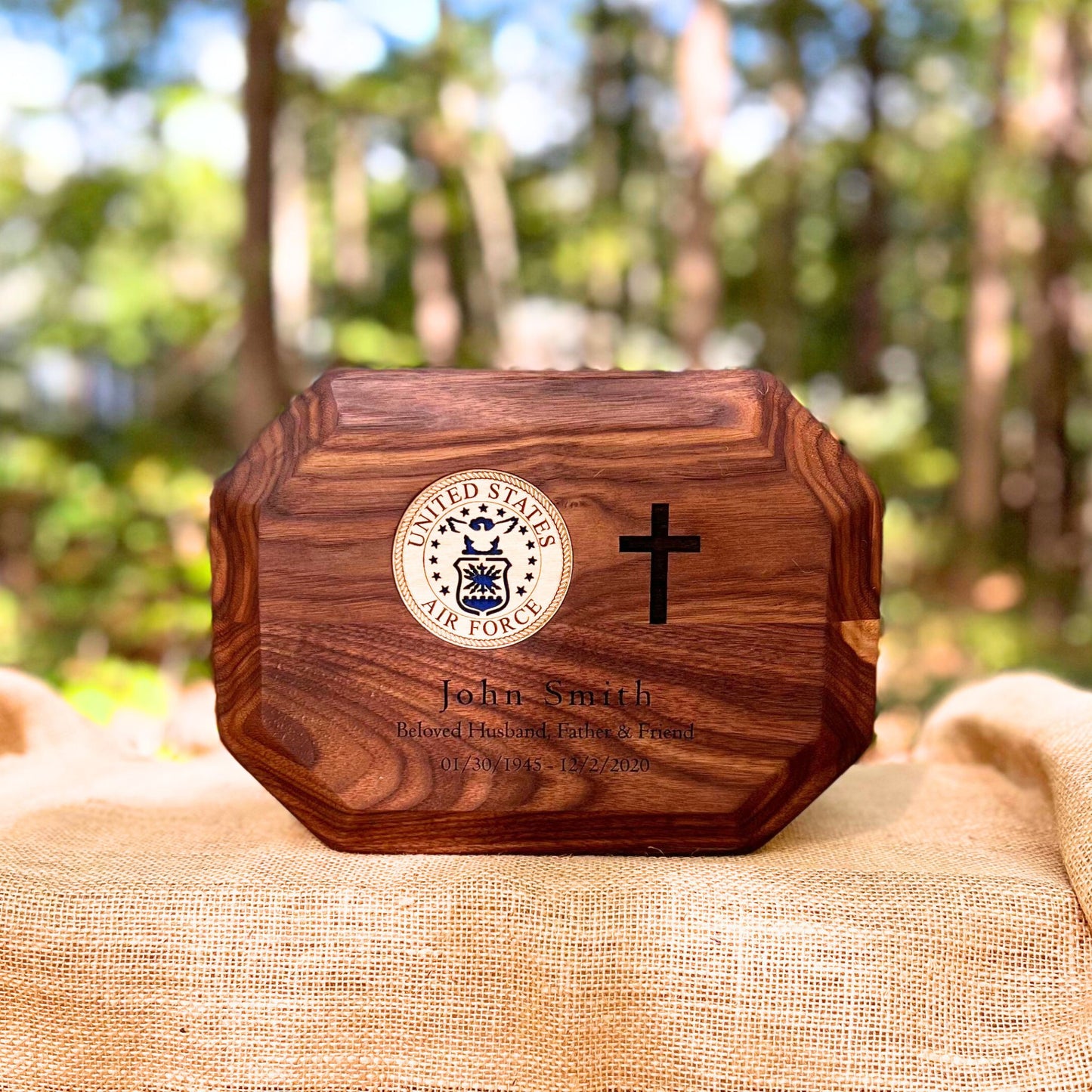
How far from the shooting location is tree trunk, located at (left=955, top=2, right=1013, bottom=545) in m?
5.71

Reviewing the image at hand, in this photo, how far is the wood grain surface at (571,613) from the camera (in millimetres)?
892

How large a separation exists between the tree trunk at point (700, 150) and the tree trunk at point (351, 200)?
17.9ft

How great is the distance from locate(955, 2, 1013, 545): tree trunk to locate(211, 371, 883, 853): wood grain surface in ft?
17.8

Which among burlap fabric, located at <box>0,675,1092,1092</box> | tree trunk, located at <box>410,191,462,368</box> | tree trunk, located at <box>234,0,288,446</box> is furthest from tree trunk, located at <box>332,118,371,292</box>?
burlap fabric, located at <box>0,675,1092,1092</box>

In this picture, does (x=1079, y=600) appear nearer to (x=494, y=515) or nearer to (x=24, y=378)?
(x=494, y=515)

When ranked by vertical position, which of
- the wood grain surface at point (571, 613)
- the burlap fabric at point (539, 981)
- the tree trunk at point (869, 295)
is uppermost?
the wood grain surface at point (571, 613)

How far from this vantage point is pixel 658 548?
0.90 m

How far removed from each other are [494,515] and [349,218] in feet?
31.9

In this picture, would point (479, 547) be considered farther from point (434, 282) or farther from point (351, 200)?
point (351, 200)

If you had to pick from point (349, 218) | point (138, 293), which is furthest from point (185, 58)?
point (349, 218)

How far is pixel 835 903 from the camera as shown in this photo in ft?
2.75

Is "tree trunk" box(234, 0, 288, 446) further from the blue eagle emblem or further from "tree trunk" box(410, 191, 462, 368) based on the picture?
"tree trunk" box(410, 191, 462, 368)

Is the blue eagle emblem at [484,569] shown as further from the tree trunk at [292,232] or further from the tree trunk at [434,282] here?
the tree trunk at [292,232]

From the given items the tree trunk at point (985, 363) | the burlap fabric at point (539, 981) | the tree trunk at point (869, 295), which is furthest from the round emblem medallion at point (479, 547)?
the tree trunk at point (869, 295)
